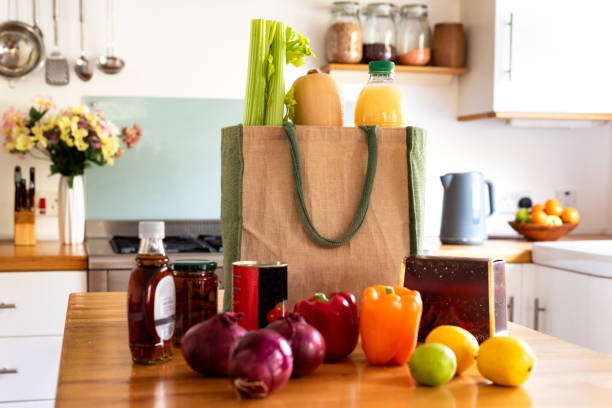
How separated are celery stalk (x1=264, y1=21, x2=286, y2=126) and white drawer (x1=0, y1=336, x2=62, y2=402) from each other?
1601 mm

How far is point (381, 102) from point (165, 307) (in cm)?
47

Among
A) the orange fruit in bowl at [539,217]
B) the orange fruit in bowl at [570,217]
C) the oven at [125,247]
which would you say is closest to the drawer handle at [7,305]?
the oven at [125,247]

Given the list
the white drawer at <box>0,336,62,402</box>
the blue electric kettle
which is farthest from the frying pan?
the blue electric kettle

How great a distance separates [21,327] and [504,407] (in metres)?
1.98

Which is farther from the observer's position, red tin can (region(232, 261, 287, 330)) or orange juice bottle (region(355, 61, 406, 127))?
orange juice bottle (region(355, 61, 406, 127))

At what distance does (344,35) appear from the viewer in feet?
9.43

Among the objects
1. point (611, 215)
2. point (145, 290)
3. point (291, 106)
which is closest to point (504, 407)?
point (145, 290)

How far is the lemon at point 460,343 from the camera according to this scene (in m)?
0.85

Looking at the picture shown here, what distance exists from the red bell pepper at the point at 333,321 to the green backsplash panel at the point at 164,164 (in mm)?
2126

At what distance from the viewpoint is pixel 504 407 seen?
74cm

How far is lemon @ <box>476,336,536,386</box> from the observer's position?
0.80 m

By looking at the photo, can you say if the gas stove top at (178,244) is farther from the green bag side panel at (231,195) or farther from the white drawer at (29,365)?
the green bag side panel at (231,195)

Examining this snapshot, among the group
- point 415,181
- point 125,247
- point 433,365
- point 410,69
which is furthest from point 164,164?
point 433,365

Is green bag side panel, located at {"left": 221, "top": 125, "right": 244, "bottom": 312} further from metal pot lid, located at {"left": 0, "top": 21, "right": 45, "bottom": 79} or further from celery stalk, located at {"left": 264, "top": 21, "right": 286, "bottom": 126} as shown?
metal pot lid, located at {"left": 0, "top": 21, "right": 45, "bottom": 79}
